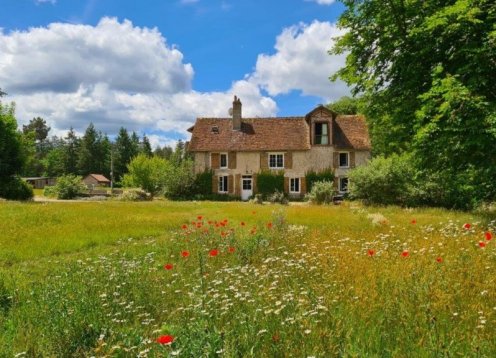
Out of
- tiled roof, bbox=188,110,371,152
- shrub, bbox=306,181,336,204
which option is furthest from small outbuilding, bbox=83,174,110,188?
shrub, bbox=306,181,336,204

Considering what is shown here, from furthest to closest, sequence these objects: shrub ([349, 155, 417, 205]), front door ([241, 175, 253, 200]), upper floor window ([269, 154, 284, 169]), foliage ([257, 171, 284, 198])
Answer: front door ([241, 175, 253, 200]) < upper floor window ([269, 154, 284, 169]) < foliage ([257, 171, 284, 198]) < shrub ([349, 155, 417, 205])

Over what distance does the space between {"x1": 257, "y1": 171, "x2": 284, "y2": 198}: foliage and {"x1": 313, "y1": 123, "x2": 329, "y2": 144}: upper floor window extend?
4953mm

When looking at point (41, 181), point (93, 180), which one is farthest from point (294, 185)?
point (41, 181)

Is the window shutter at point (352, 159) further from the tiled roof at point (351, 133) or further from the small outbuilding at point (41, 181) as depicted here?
the small outbuilding at point (41, 181)

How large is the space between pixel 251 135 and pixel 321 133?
23.5 ft

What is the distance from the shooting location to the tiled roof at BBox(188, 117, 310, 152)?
1569 inches

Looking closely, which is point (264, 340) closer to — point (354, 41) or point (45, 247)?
point (45, 247)

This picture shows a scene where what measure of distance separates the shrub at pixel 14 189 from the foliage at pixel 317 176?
25454 mm

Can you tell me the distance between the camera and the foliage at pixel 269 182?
129 ft

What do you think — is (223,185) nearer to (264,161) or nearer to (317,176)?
(264,161)

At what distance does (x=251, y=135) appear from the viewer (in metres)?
40.8

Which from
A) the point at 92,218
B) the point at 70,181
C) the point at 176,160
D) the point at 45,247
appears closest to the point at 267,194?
the point at 176,160

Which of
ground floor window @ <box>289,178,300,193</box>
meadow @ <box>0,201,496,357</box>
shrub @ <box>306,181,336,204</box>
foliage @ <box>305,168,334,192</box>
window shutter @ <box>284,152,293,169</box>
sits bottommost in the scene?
meadow @ <box>0,201,496,357</box>

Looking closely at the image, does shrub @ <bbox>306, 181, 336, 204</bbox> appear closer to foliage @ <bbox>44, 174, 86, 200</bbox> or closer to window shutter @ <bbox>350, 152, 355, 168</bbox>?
window shutter @ <bbox>350, 152, 355, 168</bbox>
